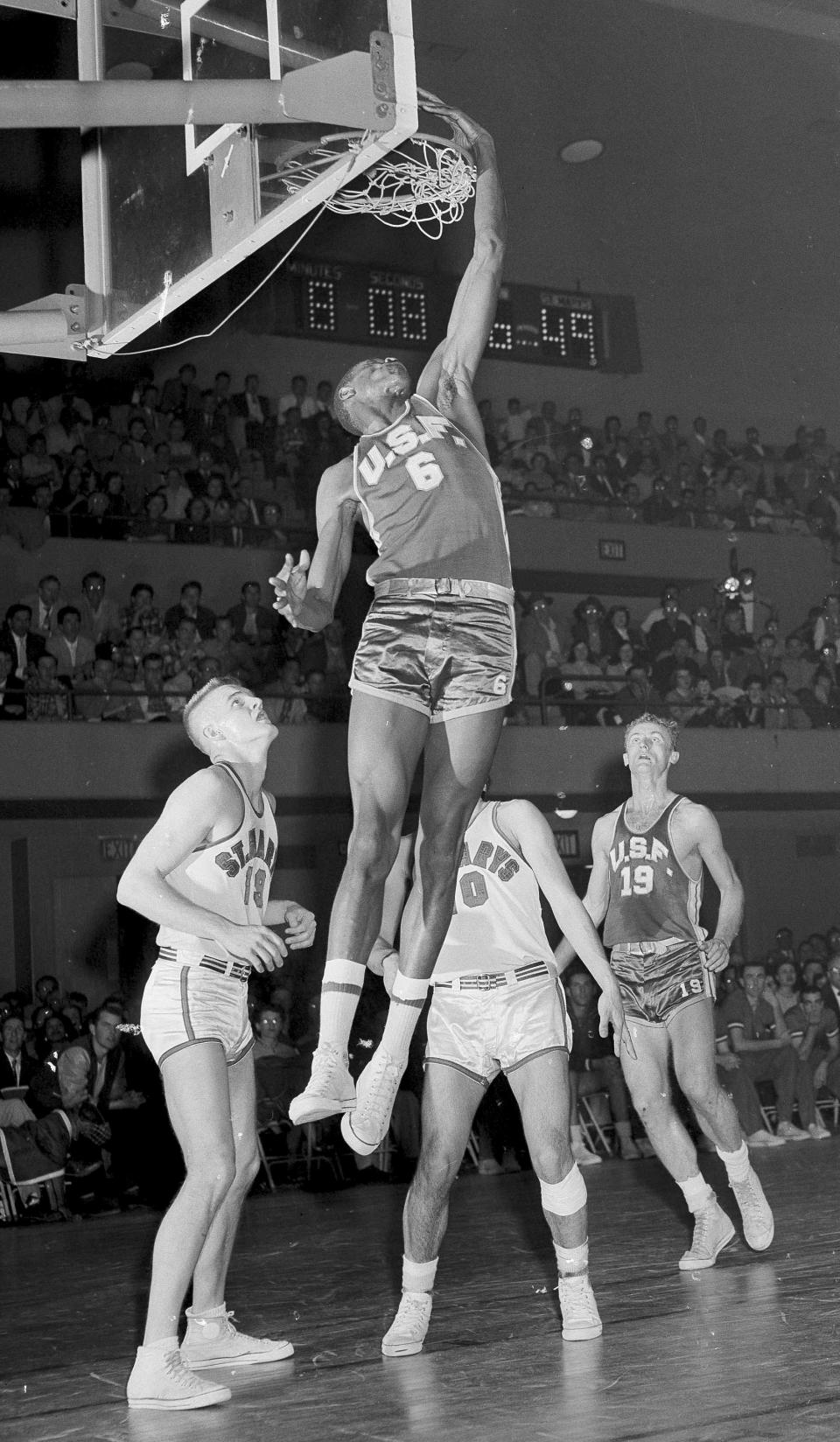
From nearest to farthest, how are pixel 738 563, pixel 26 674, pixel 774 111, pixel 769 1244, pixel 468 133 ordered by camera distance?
pixel 468 133
pixel 769 1244
pixel 26 674
pixel 774 111
pixel 738 563

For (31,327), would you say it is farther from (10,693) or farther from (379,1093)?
(10,693)

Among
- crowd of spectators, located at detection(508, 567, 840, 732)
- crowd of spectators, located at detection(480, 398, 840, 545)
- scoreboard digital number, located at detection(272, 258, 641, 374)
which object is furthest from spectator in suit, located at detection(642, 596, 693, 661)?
scoreboard digital number, located at detection(272, 258, 641, 374)

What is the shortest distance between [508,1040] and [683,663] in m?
10.6

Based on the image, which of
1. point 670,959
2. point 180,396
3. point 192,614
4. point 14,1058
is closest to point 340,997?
point 670,959

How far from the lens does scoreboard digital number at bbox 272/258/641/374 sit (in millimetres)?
15414

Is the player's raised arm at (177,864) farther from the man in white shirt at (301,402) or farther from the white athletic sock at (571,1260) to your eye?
the man in white shirt at (301,402)

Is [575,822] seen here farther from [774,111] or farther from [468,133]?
[468,133]

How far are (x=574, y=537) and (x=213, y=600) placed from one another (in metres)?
4.10

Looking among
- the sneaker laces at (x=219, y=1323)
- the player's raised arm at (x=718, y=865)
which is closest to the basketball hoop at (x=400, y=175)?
the player's raised arm at (x=718, y=865)

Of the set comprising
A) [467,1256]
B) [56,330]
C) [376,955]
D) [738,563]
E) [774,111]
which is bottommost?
[467,1256]

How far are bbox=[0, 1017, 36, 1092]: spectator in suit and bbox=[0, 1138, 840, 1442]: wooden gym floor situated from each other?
1023 millimetres

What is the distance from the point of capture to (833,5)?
1384 centimetres

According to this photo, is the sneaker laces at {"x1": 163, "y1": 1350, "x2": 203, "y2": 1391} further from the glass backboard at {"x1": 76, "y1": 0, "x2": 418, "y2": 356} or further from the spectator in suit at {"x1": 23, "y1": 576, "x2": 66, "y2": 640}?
the spectator in suit at {"x1": 23, "y1": 576, "x2": 66, "y2": 640}

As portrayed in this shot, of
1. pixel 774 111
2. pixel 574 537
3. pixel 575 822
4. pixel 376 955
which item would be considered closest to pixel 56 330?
pixel 376 955
